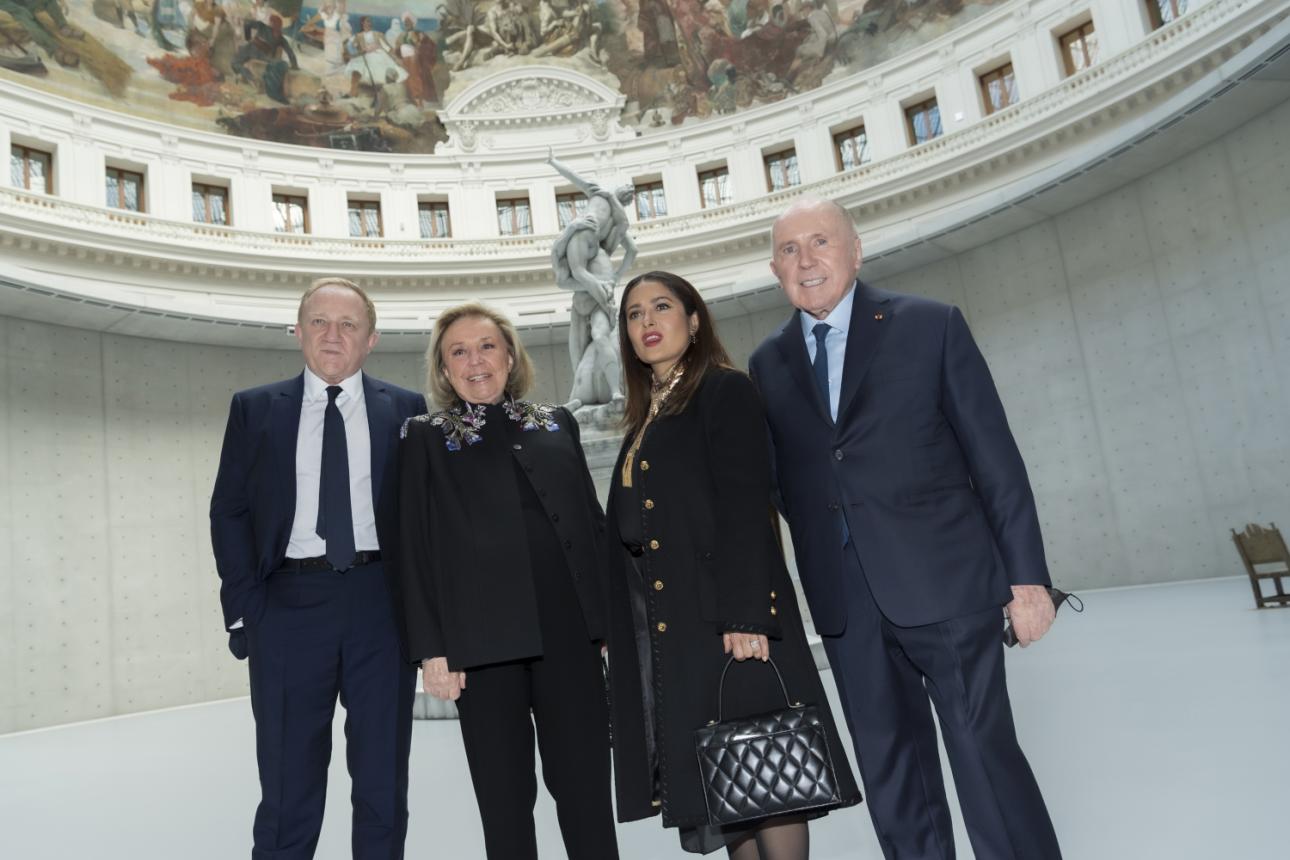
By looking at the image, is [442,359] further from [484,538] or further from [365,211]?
[365,211]

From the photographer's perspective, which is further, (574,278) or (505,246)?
(505,246)

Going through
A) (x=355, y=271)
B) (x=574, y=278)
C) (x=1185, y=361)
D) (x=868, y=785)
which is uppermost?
(x=355, y=271)

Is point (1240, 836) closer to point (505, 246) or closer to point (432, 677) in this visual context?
point (432, 677)

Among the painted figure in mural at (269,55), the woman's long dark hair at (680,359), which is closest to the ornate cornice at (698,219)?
the painted figure in mural at (269,55)

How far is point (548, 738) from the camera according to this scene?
2789 millimetres

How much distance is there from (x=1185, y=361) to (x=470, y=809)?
1401 cm

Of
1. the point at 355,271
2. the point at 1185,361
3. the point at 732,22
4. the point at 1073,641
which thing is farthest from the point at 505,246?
the point at 1073,641

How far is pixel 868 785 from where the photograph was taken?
264 centimetres

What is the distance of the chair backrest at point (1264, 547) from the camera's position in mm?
9180

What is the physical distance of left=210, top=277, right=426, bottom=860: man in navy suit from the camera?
295 centimetres

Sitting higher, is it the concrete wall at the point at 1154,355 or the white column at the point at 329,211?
the white column at the point at 329,211

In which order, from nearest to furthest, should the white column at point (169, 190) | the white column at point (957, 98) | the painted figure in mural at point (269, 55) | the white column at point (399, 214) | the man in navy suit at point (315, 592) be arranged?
the man in navy suit at point (315, 592) < the white column at point (169, 190) < the white column at point (957, 98) < the painted figure in mural at point (269, 55) < the white column at point (399, 214)

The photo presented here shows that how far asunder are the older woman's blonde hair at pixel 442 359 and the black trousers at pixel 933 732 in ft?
4.25

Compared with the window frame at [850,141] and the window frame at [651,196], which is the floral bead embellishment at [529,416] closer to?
the window frame at [850,141]
